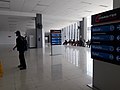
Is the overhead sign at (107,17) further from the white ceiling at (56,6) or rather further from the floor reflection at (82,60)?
the white ceiling at (56,6)

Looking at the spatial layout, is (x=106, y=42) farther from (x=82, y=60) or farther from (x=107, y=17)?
(x=82, y=60)

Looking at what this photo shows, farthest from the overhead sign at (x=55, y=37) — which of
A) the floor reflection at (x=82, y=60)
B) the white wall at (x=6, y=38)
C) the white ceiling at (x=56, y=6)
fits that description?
the white wall at (x=6, y=38)

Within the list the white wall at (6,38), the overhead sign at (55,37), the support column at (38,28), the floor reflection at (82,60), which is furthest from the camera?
the white wall at (6,38)

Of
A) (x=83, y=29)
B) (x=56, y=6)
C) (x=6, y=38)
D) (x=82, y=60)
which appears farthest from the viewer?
(x=6, y=38)

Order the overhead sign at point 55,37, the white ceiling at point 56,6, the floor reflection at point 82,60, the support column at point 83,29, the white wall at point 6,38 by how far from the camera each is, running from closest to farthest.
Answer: the floor reflection at point 82,60, the overhead sign at point 55,37, the white ceiling at point 56,6, the support column at point 83,29, the white wall at point 6,38

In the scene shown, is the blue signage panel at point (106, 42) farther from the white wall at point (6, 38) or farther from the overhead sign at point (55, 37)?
the white wall at point (6, 38)

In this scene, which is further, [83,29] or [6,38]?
[6,38]

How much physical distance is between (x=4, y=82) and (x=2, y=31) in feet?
105

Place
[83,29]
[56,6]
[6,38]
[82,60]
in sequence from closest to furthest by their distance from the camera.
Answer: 1. [82,60]
2. [56,6]
3. [83,29]
4. [6,38]

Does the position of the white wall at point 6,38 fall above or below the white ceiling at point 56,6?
below

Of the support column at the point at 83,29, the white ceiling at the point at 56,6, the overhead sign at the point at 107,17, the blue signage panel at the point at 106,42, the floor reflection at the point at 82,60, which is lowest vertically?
the floor reflection at the point at 82,60

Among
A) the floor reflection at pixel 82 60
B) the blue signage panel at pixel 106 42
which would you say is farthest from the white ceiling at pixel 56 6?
the blue signage panel at pixel 106 42

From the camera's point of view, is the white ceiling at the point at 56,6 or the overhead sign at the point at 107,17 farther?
the white ceiling at the point at 56,6

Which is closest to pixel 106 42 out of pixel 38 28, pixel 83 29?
pixel 38 28
